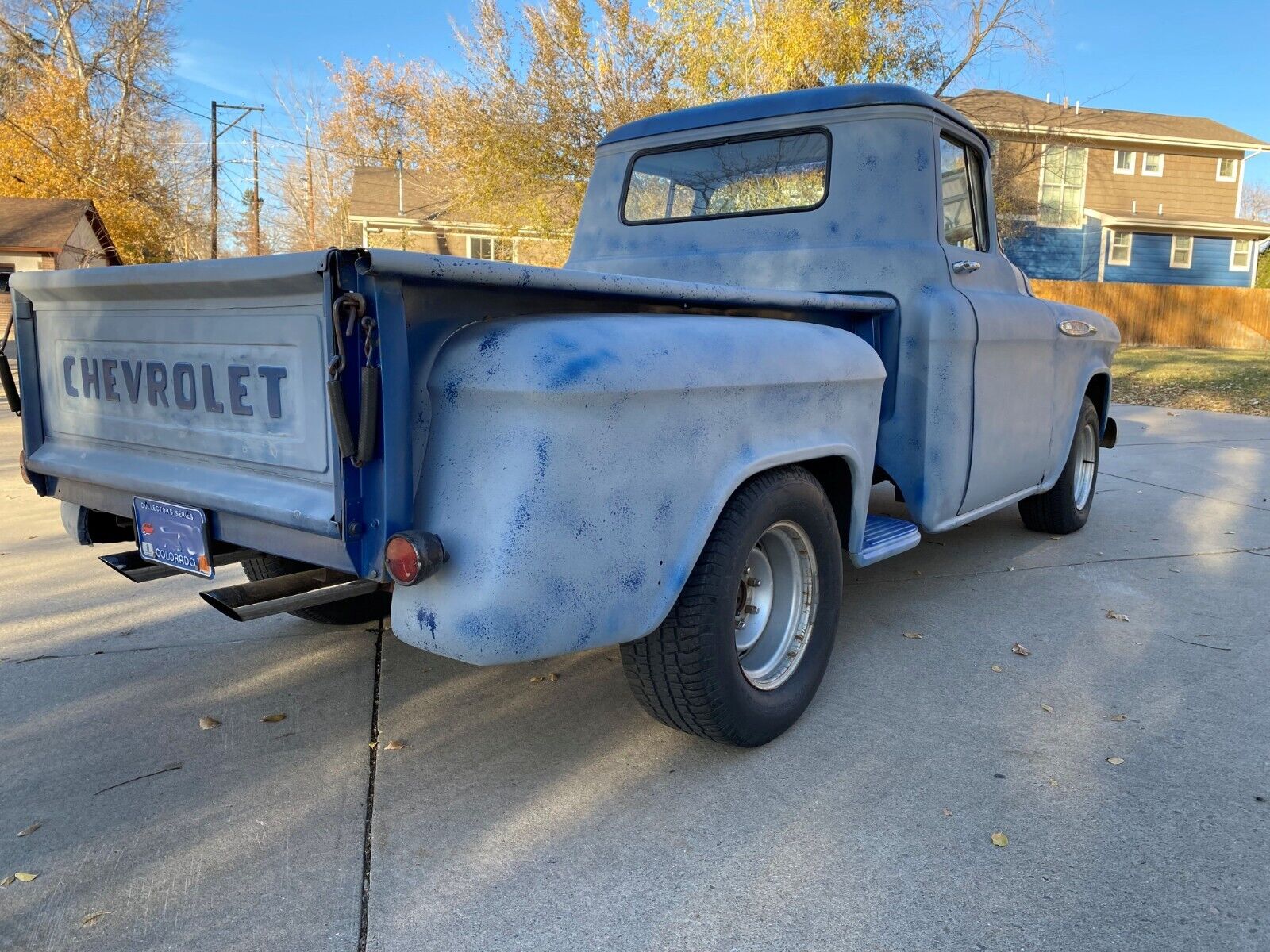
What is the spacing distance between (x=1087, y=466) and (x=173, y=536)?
5.00m

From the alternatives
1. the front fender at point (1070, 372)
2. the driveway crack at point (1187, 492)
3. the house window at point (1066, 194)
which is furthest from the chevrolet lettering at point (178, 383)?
the house window at point (1066, 194)

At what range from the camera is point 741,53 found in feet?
52.7

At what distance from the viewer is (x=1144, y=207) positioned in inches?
1091

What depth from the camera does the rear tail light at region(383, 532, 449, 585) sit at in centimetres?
197

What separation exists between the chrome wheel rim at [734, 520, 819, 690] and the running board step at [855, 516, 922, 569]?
1.01 feet

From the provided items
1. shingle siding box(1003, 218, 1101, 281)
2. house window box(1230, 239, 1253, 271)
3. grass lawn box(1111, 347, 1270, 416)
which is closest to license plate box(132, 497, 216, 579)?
grass lawn box(1111, 347, 1270, 416)

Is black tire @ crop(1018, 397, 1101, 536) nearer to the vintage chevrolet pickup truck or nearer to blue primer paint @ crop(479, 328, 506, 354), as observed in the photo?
the vintage chevrolet pickup truck

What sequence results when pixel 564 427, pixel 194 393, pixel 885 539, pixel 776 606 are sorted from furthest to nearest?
pixel 885 539, pixel 776 606, pixel 194 393, pixel 564 427

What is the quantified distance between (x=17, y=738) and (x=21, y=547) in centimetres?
265

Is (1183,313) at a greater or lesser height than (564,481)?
greater

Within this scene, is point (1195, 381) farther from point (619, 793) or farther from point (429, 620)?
point (429, 620)

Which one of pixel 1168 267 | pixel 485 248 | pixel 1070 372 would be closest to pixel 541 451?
pixel 1070 372

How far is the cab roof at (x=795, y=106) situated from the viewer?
367 cm

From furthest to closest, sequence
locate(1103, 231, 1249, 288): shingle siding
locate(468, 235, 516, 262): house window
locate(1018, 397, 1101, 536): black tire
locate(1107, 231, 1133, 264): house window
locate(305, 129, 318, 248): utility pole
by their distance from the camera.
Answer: locate(305, 129, 318, 248): utility pole → locate(1103, 231, 1249, 288): shingle siding → locate(1107, 231, 1133, 264): house window → locate(468, 235, 516, 262): house window → locate(1018, 397, 1101, 536): black tire
